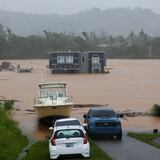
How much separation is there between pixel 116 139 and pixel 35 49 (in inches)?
6802

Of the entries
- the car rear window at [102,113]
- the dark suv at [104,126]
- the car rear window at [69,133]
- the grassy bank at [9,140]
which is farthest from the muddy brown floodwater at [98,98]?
the car rear window at [69,133]

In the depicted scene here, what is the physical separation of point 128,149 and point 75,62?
8149 cm

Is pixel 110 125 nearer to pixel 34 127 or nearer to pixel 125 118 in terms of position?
pixel 34 127

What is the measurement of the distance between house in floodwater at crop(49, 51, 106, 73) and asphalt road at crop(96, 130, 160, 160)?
252 feet

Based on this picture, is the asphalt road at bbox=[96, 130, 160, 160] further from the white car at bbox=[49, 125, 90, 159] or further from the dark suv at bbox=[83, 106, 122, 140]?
the white car at bbox=[49, 125, 90, 159]

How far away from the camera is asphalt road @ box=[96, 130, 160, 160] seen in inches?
810

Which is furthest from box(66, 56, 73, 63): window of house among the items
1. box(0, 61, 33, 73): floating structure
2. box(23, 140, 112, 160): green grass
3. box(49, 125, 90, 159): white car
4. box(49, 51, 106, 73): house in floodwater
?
box(49, 125, 90, 159): white car

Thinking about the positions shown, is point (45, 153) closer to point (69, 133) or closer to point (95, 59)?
point (69, 133)

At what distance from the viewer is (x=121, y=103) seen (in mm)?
53469

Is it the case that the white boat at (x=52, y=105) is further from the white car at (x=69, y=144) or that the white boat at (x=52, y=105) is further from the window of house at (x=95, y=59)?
the window of house at (x=95, y=59)

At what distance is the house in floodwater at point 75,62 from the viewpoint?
103250mm

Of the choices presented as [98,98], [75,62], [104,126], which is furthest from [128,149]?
[75,62]

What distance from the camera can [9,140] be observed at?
2508 centimetres

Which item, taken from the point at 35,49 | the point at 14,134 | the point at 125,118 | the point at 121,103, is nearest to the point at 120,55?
the point at 35,49
